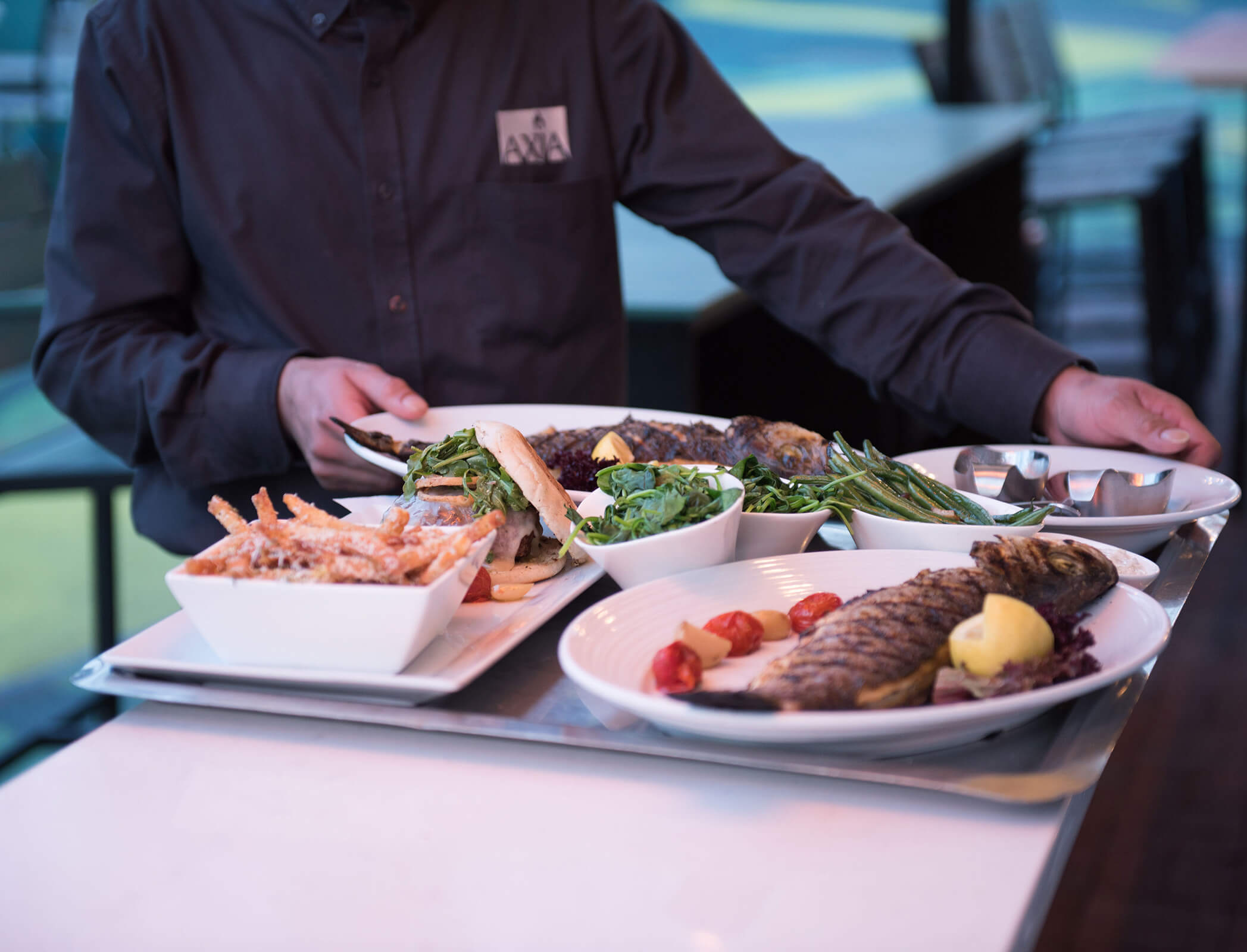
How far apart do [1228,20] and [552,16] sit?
5246 mm

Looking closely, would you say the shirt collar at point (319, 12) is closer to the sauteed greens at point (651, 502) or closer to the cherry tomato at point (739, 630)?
the sauteed greens at point (651, 502)

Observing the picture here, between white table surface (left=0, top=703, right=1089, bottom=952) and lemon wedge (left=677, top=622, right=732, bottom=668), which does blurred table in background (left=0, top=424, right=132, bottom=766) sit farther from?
lemon wedge (left=677, top=622, right=732, bottom=668)

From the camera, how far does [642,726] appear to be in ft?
2.57

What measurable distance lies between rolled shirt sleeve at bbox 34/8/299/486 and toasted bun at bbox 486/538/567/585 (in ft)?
2.12

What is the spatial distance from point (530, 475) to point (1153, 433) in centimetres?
77

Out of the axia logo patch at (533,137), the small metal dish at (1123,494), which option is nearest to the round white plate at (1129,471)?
the small metal dish at (1123,494)

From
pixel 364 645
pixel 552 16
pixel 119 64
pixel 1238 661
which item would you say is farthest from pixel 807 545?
pixel 1238 661

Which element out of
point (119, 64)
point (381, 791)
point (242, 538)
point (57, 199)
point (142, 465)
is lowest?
point (142, 465)

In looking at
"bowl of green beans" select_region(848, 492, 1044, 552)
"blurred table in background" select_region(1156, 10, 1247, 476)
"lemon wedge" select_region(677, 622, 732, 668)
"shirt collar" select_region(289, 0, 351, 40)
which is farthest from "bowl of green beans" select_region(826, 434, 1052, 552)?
"blurred table in background" select_region(1156, 10, 1247, 476)

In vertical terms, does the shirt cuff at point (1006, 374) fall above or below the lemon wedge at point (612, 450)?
below

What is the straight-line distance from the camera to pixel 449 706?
827 millimetres

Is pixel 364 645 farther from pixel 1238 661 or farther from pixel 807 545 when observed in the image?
pixel 1238 661

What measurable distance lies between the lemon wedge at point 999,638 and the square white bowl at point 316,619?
353 millimetres

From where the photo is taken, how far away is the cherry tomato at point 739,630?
847 mm
